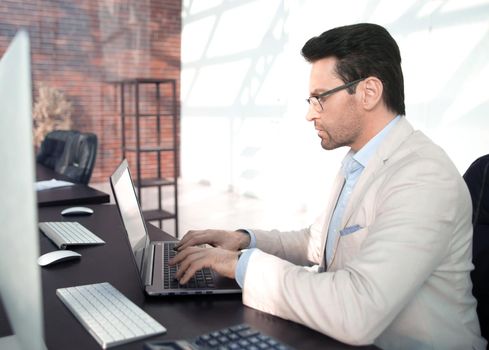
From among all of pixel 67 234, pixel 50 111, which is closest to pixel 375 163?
pixel 67 234

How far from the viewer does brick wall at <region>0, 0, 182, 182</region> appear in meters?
6.23

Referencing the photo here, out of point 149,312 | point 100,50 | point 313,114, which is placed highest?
→ point 100,50

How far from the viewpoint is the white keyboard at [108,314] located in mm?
920

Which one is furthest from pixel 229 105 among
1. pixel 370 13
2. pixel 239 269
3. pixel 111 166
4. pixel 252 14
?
pixel 239 269

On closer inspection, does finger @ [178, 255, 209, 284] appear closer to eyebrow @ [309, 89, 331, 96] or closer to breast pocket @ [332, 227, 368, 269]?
breast pocket @ [332, 227, 368, 269]

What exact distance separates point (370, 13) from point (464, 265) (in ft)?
12.5

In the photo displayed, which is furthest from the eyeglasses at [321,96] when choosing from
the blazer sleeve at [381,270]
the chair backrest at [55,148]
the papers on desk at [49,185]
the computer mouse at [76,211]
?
Result: the chair backrest at [55,148]

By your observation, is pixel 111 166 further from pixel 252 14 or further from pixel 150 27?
pixel 252 14

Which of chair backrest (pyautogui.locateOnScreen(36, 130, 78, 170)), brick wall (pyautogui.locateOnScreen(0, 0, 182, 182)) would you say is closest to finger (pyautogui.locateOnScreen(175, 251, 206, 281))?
chair backrest (pyautogui.locateOnScreen(36, 130, 78, 170))

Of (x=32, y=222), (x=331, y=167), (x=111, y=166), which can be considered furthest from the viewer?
(x=111, y=166)

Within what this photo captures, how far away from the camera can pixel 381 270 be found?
95 cm

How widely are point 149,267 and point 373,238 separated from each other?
59 cm

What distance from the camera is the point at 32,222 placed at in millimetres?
507

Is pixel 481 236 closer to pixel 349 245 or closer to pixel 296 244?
pixel 349 245
